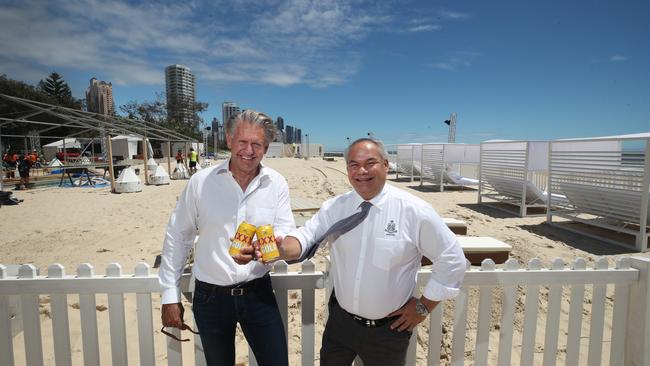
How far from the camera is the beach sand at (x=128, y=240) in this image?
3.46 metres

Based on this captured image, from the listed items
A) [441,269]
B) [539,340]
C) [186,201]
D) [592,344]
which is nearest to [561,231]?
[539,340]

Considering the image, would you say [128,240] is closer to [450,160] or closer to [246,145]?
[246,145]

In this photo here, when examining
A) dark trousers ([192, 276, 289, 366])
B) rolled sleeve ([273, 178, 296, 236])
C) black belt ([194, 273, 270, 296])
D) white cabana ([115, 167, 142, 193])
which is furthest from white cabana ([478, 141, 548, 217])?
white cabana ([115, 167, 142, 193])

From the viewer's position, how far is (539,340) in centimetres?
345

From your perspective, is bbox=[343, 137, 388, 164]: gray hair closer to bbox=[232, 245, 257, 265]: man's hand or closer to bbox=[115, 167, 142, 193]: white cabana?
bbox=[232, 245, 257, 265]: man's hand

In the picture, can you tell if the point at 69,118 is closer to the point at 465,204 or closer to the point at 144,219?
the point at 144,219

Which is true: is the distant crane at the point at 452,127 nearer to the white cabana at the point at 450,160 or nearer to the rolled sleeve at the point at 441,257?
the white cabana at the point at 450,160

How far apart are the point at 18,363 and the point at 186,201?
9.07 feet

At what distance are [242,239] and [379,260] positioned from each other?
25.0 inches

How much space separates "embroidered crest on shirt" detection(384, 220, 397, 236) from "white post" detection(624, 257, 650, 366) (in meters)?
2.00

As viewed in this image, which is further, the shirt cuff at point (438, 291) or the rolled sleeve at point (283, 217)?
the rolled sleeve at point (283, 217)

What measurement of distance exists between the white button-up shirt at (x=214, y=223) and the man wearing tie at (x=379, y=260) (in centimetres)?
23

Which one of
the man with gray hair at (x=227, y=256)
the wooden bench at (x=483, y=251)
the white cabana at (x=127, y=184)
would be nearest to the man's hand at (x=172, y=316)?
the man with gray hair at (x=227, y=256)

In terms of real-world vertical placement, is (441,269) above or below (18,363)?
above
